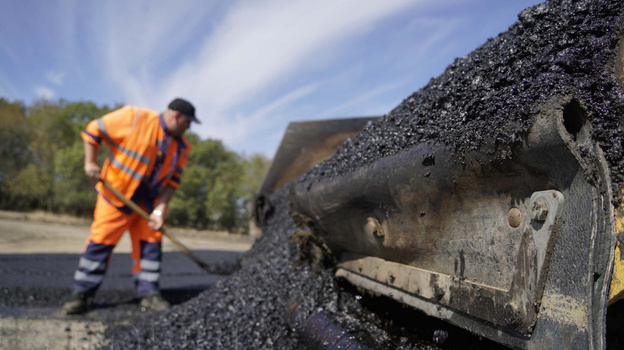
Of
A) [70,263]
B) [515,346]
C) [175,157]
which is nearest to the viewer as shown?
[515,346]

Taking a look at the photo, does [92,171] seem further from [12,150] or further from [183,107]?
[12,150]

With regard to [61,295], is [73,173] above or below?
above

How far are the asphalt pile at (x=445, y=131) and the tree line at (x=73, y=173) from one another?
41.8 ft

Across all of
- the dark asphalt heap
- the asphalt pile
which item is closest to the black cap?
the asphalt pile

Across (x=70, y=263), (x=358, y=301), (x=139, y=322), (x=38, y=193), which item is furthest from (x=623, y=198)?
(x=38, y=193)

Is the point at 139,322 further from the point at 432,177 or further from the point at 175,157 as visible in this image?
the point at 432,177

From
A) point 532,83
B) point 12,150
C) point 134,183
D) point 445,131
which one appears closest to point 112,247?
point 134,183

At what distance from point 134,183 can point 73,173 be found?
14.6m

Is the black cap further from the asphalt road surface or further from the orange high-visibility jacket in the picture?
the asphalt road surface

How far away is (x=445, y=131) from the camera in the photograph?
1240 mm

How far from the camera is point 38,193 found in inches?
626

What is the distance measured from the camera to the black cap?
136 inches

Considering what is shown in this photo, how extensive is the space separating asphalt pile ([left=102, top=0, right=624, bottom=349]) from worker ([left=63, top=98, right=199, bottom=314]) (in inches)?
29.2

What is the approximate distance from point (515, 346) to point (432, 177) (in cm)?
53
